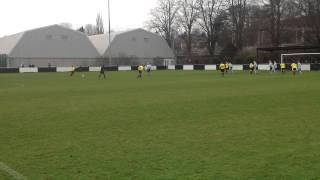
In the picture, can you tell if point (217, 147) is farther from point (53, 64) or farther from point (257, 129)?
point (53, 64)

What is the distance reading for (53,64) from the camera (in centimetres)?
7600

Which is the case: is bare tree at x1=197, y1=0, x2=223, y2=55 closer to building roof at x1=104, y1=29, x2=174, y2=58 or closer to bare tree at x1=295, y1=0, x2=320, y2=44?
building roof at x1=104, y1=29, x2=174, y2=58

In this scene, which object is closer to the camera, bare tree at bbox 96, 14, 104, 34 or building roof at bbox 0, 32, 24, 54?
building roof at bbox 0, 32, 24, 54

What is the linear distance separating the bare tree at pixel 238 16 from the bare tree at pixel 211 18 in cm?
275

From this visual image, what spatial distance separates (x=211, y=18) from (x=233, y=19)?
13.9 ft

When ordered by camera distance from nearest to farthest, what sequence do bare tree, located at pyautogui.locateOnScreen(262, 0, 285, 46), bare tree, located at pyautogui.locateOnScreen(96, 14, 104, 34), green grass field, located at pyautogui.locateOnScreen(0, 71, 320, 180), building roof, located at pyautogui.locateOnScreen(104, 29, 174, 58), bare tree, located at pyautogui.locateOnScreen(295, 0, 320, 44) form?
green grass field, located at pyautogui.locateOnScreen(0, 71, 320, 180) < bare tree, located at pyautogui.locateOnScreen(295, 0, 320, 44) < bare tree, located at pyautogui.locateOnScreen(262, 0, 285, 46) < building roof, located at pyautogui.locateOnScreen(104, 29, 174, 58) < bare tree, located at pyautogui.locateOnScreen(96, 14, 104, 34)

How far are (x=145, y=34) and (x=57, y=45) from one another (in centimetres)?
1712

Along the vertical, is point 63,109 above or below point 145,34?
below

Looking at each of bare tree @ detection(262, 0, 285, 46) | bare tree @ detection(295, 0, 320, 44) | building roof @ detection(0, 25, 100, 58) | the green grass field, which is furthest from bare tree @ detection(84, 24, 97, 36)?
the green grass field

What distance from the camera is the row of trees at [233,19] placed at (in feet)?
230

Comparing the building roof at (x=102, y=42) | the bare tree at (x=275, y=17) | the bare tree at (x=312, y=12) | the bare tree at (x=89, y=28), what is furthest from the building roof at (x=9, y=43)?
the bare tree at (x=89, y=28)

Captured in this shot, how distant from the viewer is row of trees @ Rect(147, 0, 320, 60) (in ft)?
230

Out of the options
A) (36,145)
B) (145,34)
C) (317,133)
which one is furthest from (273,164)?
(145,34)

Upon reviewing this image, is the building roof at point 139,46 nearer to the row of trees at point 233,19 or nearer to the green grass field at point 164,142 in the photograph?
the row of trees at point 233,19
